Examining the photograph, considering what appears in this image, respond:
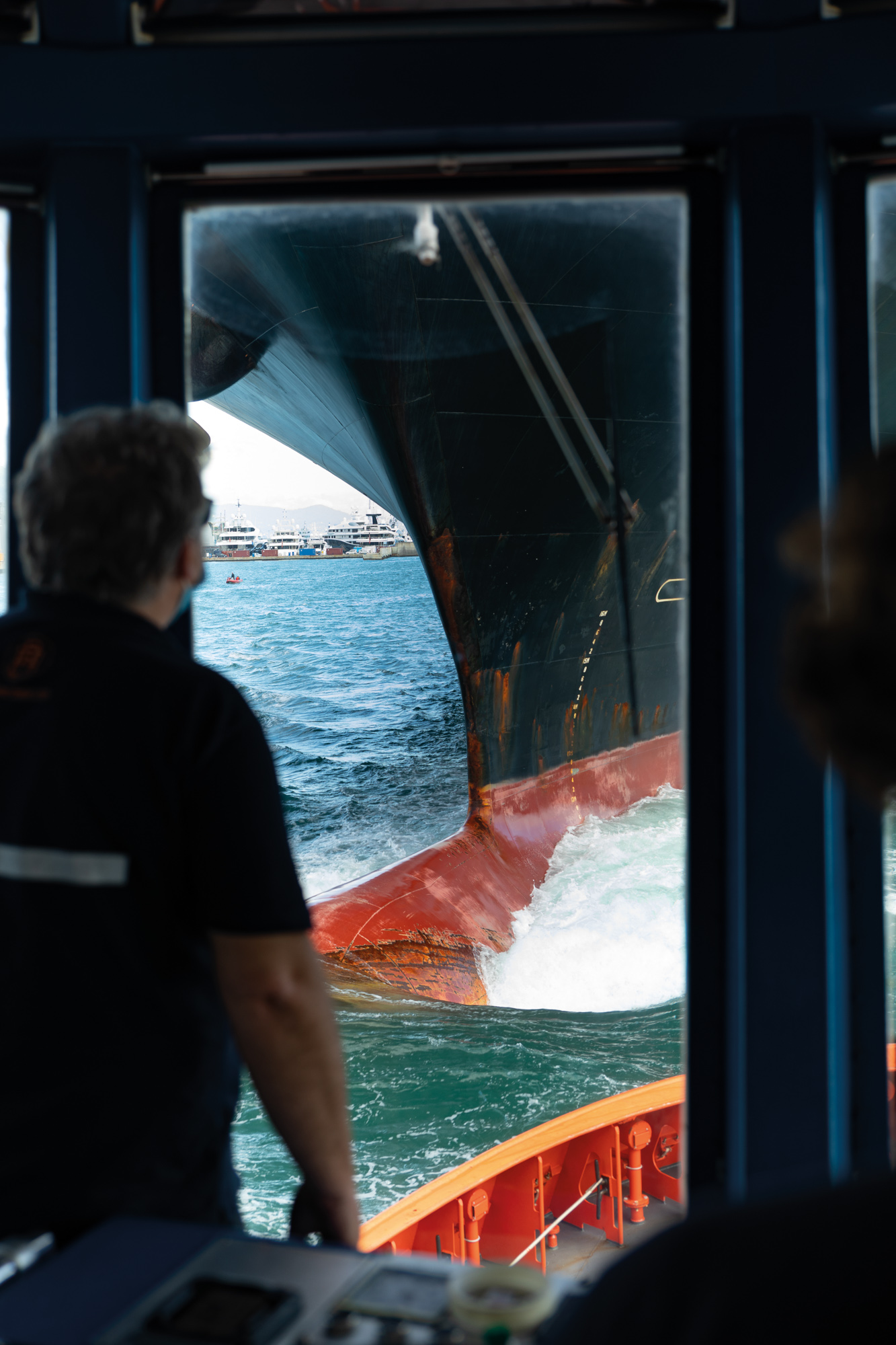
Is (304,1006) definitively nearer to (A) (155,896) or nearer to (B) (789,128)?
(A) (155,896)

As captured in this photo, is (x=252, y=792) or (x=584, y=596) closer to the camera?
(x=252, y=792)

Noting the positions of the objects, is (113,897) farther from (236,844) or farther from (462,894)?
(462,894)

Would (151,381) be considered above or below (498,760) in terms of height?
above

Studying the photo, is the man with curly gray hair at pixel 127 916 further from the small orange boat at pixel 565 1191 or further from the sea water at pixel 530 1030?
the small orange boat at pixel 565 1191

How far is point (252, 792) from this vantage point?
77 centimetres

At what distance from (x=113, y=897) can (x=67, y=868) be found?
0.14 ft

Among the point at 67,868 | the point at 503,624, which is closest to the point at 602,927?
the point at 503,624

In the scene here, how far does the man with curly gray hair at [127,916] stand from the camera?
2.46ft

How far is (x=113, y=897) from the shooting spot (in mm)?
756

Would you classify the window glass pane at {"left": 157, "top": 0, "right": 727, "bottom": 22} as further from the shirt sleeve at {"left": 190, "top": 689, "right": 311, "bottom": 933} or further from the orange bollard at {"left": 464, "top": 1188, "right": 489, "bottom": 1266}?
the orange bollard at {"left": 464, "top": 1188, "right": 489, "bottom": 1266}

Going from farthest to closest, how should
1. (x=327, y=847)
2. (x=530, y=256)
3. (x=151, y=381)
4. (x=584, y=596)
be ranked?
(x=327, y=847), (x=584, y=596), (x=530, y=256), (x=151, y=381)

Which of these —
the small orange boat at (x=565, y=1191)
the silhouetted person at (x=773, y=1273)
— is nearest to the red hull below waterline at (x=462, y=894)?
the small orange boat at (x=565, y=1191)

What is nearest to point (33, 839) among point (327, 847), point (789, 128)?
point (789, 128)

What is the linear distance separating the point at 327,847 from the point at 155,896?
13.6 m
